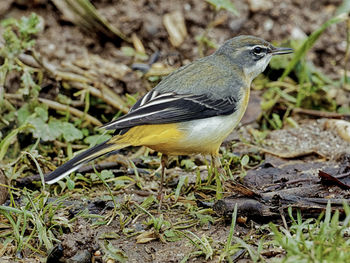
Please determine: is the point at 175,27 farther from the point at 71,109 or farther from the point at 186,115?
the point at 186,115

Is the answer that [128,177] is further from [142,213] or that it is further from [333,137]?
[333,137]

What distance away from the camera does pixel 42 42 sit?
7.89 meters

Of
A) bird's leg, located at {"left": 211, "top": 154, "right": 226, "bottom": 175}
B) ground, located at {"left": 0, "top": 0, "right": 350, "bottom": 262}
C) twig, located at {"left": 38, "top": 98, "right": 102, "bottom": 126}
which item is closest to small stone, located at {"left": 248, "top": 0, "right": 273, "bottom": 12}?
ground, located at {"left": 0, "top": 0, "right": 350, "bottom": 262}

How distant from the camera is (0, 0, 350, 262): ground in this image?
428cm

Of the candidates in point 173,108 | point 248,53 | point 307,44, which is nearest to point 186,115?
point 173,108

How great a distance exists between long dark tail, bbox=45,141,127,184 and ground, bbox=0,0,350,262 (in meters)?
0.32

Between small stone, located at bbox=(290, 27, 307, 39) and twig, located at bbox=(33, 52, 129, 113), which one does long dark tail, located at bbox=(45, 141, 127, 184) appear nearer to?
twig, located at bbox=(33, 52, 129, 113)

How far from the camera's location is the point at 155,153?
20.9 ft

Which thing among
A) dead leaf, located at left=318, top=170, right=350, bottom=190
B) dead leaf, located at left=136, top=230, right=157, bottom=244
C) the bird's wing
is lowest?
dead leaf, located at left=136, top=230, right=157, bottom=244

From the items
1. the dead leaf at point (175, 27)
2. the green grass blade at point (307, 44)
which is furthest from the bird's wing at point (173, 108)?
the dead leaf at point (175, 27)

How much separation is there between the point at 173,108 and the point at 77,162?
105 centimetres

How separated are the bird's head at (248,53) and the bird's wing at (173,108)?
2.25 ft

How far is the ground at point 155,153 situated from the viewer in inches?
169

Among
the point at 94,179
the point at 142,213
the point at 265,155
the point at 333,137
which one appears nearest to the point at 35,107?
the point at 94,179
